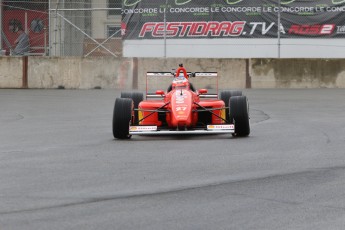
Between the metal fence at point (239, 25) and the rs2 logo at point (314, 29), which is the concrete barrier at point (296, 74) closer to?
→ the metal fence at point (239, 25)

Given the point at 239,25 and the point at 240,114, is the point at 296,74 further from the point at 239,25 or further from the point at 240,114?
the point at 240,114

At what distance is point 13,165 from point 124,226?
364 cm

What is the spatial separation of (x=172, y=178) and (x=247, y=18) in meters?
19.4

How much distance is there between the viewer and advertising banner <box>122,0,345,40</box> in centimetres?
2752

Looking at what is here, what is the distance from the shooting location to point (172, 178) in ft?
28.6

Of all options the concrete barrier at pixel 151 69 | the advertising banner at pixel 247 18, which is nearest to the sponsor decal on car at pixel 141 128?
the concrete barrier at pixel 151 69

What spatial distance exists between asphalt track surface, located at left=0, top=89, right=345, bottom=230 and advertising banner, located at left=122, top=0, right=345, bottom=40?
39.2 feet

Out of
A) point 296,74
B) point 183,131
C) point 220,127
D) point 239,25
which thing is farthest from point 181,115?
point 239,25

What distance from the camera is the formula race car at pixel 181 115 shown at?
12.6m

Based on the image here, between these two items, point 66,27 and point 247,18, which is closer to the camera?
point 247,18

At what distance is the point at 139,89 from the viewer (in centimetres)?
2612

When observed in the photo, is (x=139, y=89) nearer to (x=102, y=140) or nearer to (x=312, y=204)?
(x=102, y=140)

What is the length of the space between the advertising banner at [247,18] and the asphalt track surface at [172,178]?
1194 centimetres

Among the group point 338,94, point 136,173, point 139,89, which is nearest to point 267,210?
point 136,173
